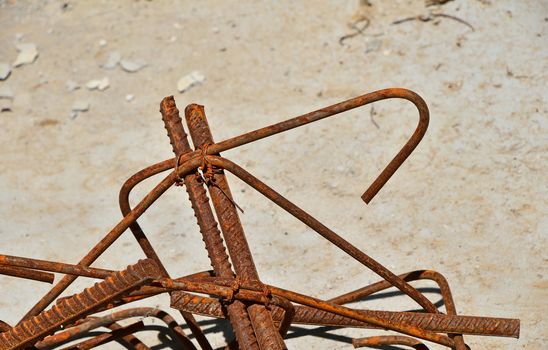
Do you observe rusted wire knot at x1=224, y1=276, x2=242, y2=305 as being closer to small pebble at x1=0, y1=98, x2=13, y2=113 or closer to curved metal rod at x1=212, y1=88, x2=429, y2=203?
curved metal rod at x1=212, y1=88, x2=429, y2=203

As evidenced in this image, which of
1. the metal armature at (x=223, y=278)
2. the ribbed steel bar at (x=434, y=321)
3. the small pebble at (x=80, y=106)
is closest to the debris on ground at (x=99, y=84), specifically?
the small pebble at (x=80, y=106)

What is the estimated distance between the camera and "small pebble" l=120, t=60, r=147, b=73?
586cm

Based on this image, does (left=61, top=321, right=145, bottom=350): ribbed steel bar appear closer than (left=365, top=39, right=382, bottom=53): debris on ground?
Yes

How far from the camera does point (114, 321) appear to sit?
12.8 feet

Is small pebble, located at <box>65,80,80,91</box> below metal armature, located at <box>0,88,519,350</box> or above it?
below

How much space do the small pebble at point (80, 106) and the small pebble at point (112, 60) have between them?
344 mm

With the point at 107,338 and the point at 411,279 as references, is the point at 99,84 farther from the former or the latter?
the point at 411,279

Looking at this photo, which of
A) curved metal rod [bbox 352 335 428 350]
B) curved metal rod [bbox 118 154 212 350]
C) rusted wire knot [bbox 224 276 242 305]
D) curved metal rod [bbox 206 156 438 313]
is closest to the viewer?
rusted wire knot [bbox 224 276 242 305]

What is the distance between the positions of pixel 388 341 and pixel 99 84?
112 inches

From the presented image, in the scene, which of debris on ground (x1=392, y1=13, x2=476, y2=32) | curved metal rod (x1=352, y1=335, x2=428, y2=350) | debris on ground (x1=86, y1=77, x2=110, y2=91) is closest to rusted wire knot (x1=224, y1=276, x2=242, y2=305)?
curved metal rod (x1=352, y1=335, x2=428, y2=350)

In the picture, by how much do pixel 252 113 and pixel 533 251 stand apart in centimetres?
193

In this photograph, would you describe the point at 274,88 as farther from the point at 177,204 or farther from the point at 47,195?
the point at 47,195

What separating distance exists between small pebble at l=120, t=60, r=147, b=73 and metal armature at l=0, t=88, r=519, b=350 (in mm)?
2422

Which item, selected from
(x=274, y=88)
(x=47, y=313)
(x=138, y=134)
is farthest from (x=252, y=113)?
(x=47, y=313)
